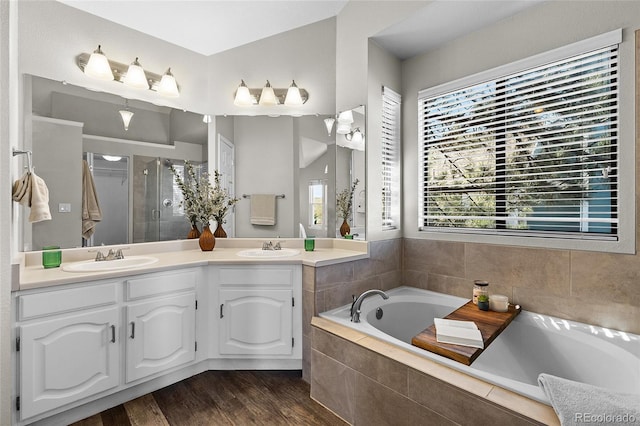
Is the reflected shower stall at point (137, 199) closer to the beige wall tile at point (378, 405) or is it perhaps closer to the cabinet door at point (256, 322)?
the cabinet door at point (256, 322)

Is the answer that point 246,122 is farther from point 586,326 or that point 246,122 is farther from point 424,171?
point 586,326

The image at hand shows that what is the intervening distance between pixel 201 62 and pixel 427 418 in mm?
3040

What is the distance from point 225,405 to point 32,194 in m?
1.62

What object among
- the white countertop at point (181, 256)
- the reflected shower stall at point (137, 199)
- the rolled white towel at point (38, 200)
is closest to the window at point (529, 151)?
the white countertop at point (181, 256)

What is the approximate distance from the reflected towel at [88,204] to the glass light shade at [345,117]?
1.89 meters

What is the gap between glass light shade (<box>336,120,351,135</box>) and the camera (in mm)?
2611

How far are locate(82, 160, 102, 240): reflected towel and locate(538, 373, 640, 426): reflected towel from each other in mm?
2697

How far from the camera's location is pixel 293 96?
2791 millimetres

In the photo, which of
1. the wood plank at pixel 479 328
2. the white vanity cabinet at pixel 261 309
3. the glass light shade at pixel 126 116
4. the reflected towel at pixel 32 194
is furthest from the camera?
the glass light shade at pixel 126 116

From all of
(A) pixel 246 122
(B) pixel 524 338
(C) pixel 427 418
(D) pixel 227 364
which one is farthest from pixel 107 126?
(B) pixel 524 338

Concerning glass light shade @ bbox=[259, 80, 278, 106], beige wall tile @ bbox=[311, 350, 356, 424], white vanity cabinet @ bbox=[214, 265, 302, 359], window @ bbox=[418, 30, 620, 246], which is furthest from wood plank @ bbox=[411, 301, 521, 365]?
glass light shade @ bbox=[259, 80, 278, 106]

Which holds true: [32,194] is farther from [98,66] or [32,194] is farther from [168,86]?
[168,86]

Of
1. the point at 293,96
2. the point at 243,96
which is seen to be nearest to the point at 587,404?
the point at 293,96

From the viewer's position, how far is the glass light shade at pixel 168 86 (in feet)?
8.54
